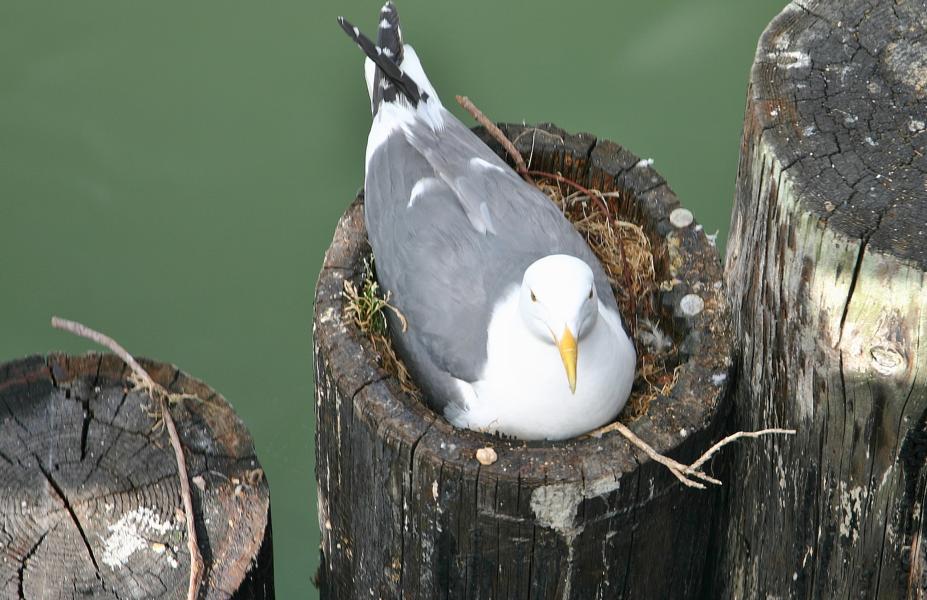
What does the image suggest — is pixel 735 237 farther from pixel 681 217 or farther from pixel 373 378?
pixel 373 378

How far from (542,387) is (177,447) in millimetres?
890

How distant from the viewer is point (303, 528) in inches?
193

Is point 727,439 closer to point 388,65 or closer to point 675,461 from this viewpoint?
point 675,461

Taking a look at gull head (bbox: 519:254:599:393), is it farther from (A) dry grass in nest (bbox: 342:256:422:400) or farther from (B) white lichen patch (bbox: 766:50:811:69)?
(B) white lichen patch (bbox: 766:50:811:69)

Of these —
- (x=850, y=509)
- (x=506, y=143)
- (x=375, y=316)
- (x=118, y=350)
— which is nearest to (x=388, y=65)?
(x=506, y=143)

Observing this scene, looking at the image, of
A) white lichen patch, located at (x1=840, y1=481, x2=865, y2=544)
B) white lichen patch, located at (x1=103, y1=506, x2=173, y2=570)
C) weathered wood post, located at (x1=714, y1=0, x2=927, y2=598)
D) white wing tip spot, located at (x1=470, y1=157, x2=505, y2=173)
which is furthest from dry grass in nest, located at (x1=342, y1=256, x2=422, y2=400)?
white lichen patch, located at (x1=840, y1=481, x2=865, y2=544)

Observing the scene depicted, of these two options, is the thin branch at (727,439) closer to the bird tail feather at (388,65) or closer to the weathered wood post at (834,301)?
the weathered wood post at (834,301)

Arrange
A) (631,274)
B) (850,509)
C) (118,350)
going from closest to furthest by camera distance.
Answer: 1. (850,509)
2. (118,350)
3. (631,274)

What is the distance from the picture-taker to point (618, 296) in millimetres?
3482

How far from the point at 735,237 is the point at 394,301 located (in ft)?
2.71

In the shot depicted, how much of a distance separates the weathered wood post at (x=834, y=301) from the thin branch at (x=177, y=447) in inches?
49.6

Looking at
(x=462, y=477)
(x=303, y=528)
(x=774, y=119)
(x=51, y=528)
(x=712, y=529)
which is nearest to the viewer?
(x=462, y=477)

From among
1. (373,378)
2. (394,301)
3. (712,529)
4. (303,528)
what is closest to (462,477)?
(373,378)

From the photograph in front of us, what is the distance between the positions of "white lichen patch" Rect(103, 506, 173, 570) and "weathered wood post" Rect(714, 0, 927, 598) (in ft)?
4.44
